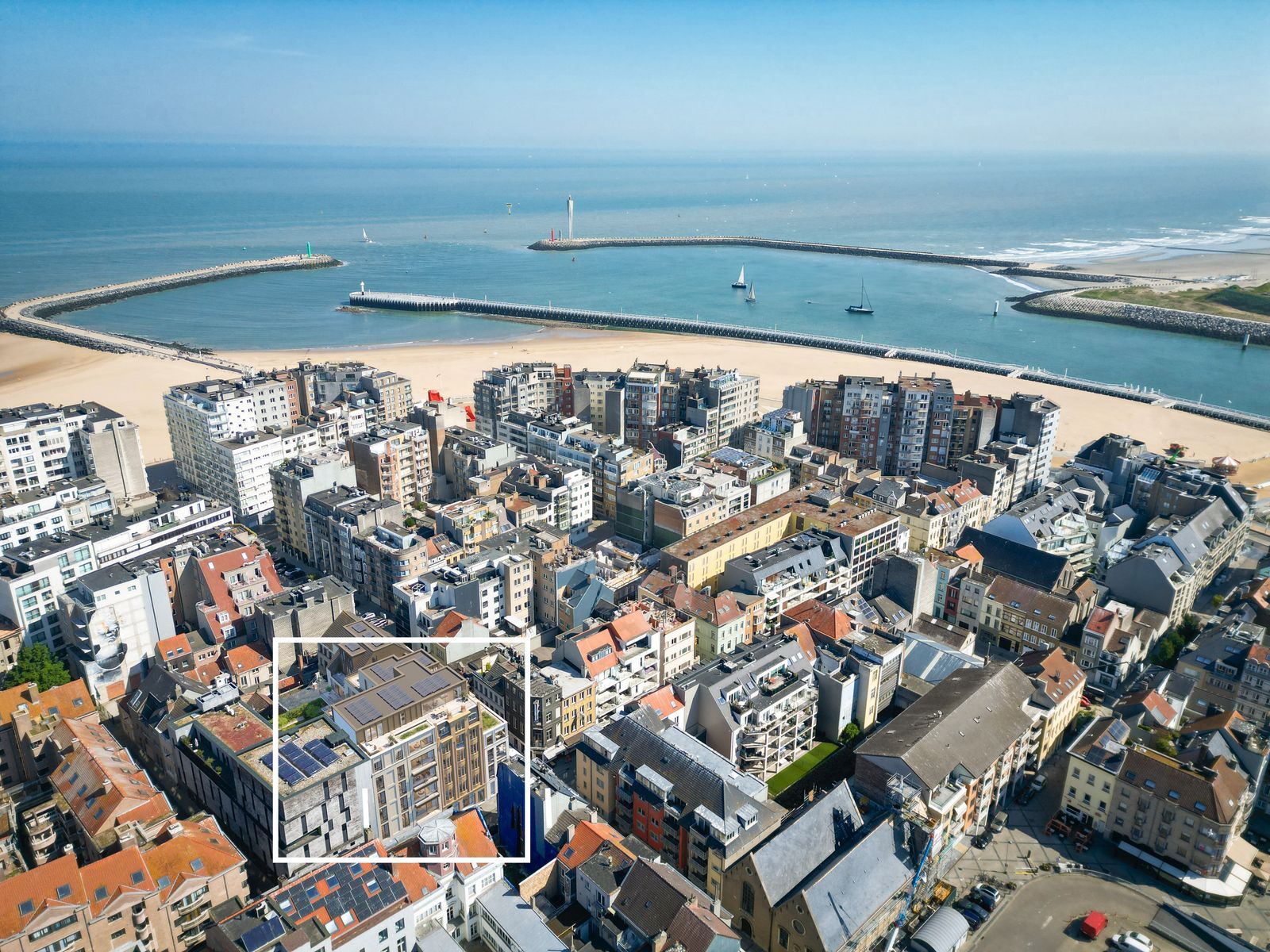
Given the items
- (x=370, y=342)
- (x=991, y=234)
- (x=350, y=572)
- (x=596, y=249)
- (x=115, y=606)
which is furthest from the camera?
(x=991, y=234)

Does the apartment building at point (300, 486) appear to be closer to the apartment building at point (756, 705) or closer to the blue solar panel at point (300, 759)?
the blue solar panel at point (300, 759)

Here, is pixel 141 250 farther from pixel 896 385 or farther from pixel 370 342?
pixel 896 385

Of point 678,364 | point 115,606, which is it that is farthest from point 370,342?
point 115,606

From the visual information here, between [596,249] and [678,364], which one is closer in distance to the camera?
[678,364]

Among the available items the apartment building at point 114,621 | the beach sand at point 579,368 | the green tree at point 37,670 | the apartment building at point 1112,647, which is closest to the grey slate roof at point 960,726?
the apartment building at point 1112,647

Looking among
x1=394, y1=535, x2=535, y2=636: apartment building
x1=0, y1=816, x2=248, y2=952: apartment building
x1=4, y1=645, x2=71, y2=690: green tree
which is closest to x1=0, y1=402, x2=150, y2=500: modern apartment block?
x1=4, y1=645, x2=71, y2=690: green tree

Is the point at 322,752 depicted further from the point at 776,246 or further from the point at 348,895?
the point at 776,246
